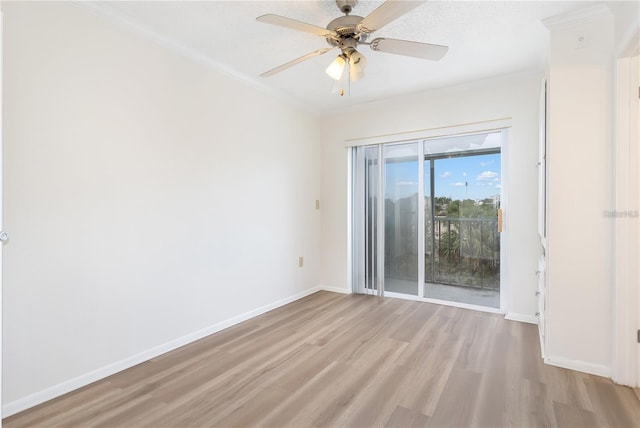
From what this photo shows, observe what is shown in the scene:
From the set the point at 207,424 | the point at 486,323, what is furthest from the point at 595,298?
the point at 207,424

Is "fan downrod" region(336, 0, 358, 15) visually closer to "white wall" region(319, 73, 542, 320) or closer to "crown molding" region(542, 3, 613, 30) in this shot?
"crown molding" region(542, 3, 613, 30)

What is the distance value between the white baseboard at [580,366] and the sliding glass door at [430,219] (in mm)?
1228

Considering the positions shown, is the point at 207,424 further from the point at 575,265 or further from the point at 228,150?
the point at 575,265

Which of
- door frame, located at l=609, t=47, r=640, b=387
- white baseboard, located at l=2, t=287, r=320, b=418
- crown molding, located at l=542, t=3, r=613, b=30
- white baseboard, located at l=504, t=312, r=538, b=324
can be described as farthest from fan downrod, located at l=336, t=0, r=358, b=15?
white baseboard, located at l=504, t=312, r=538, b=324

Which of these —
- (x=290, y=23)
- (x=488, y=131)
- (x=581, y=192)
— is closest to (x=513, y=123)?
(x=488, y=131)

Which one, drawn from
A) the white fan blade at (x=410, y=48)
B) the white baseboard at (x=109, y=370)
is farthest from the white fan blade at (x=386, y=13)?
the white baseboard at (x=109, y=370)

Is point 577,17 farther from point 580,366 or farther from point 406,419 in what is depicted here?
point 406,419

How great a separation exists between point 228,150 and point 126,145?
0.97 metres

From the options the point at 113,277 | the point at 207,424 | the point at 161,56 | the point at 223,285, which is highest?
the point at 161,56

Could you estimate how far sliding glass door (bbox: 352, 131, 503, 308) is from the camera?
3588 millimetres

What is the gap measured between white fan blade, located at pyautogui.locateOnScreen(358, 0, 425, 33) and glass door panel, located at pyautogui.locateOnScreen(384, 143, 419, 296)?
7.60ft

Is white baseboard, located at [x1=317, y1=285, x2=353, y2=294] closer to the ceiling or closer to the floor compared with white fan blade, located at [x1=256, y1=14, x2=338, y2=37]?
closer to the floor

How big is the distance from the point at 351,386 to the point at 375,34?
8.58 ft

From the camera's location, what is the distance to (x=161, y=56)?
2549 mm
